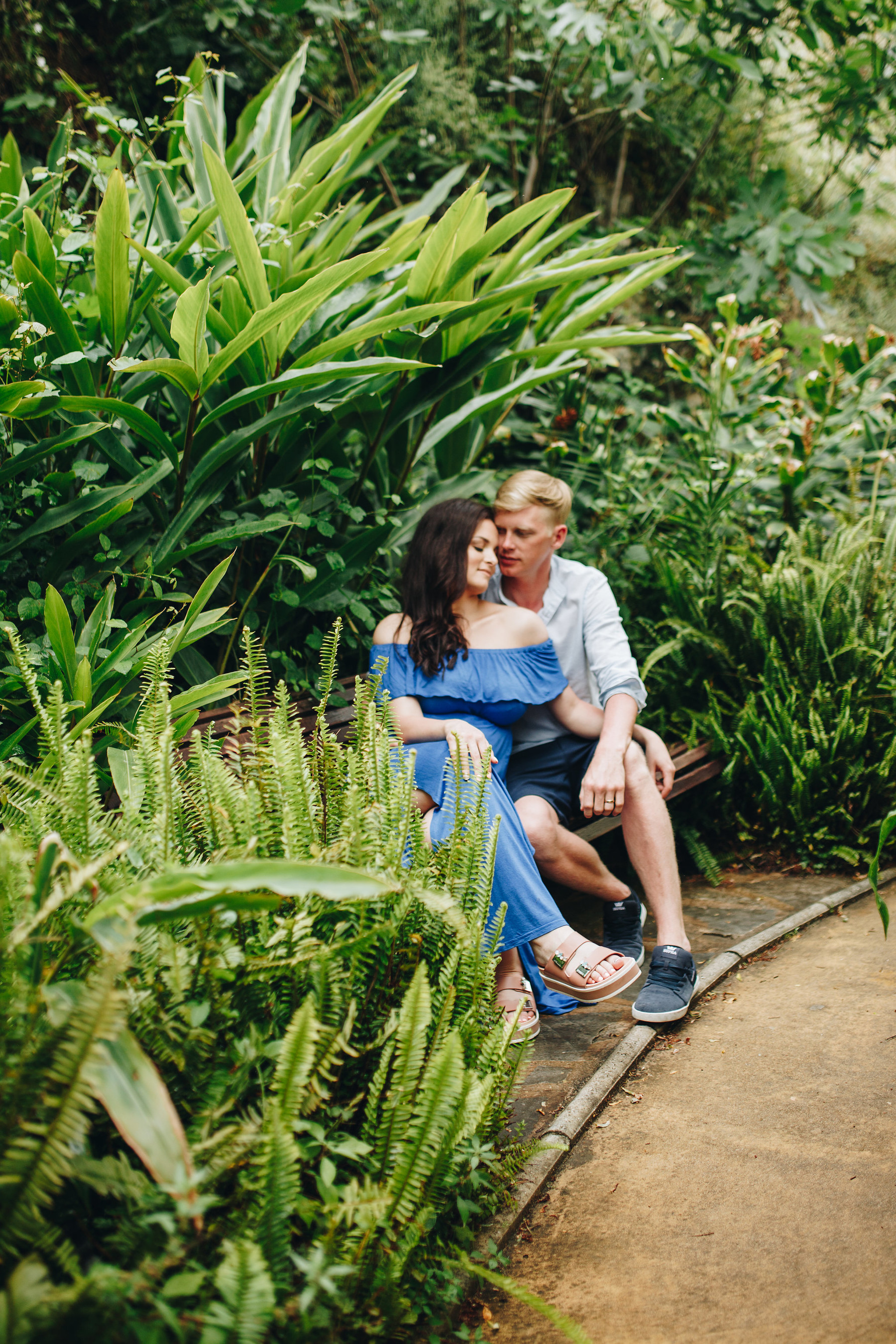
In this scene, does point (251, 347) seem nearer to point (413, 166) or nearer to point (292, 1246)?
point (292, 1246)

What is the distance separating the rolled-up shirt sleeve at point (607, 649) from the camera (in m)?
2.62

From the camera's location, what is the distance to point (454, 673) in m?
2.44

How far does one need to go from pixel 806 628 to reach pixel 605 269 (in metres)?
1.46

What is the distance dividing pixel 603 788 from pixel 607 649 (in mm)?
527

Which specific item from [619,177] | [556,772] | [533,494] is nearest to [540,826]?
[556,772]

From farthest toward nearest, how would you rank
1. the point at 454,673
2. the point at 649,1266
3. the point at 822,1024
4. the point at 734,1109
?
1. the point at 454,673
2. the point at 822,1024
3. the point at 734,1109
4. the point at 649,1266

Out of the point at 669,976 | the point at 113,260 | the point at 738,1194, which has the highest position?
the point at 113,260

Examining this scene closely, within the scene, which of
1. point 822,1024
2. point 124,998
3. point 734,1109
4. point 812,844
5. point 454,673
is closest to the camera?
point 124,998

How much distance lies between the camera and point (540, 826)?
2.34 metres

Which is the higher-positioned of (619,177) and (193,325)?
(619,177)

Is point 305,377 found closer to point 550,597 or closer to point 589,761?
point 550,597

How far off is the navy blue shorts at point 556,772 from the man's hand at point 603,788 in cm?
15

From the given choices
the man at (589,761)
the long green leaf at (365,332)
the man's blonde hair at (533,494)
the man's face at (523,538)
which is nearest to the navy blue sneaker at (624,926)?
the man at (589,761)

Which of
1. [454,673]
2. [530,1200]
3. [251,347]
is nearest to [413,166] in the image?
[251,347]
